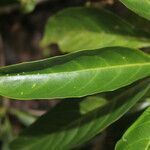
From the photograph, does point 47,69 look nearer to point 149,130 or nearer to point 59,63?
point 59,63

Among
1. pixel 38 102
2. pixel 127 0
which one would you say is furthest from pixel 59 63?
pixel 38 102

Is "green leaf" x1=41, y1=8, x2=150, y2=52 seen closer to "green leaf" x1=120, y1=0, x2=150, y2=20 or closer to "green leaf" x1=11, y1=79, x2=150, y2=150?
"green leaf" x1=11, y1=79, x2=150, y2=150

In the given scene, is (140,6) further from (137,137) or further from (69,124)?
(69,124)

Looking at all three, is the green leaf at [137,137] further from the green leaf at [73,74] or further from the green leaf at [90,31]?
the green leaf at [90,31]

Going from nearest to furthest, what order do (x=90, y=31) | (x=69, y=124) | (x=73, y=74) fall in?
(x=73, y=74) → (x=69, y=124) → (x=90, y=31)

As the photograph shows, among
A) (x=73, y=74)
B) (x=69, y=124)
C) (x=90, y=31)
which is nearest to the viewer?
(x=73, y=74)

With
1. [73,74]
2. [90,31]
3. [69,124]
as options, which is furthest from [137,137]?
[90,31]

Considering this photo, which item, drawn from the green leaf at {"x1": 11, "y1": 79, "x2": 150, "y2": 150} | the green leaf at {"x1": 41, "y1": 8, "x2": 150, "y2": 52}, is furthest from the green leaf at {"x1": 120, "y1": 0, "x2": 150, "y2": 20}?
the green leaf at {"x1": 41, "y1": 8, "x2": 150, "y2": 52}
